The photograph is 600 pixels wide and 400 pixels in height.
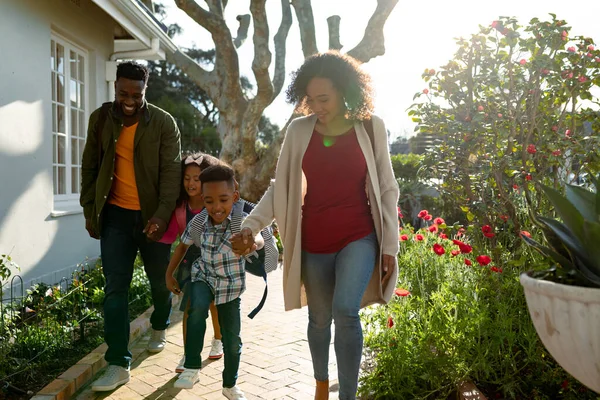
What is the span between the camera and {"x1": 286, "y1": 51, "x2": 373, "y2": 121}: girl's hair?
354 centimetres

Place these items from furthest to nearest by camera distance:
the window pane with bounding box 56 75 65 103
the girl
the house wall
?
the window pane with bounding box 56 75 65 103
the house wall
the girl

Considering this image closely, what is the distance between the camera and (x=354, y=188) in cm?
348

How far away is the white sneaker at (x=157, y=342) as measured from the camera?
5.04m

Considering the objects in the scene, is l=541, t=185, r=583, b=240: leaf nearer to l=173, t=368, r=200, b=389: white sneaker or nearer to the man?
l=173, t=368, r=200, b=389: white sneaker

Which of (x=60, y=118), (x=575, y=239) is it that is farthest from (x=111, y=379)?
(x=60, y=118)

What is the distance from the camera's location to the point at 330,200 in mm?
3475

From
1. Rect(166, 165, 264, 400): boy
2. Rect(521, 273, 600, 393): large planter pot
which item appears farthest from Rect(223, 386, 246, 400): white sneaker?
Rect(521, 273, 600, 393): large planter pot

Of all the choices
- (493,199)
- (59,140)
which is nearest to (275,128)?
(59,140)

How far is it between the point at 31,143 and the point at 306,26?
8.87 metres

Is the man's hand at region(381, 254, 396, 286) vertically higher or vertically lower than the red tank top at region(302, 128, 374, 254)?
lower

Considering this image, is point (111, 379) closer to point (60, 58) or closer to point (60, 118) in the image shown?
point (60, 118)

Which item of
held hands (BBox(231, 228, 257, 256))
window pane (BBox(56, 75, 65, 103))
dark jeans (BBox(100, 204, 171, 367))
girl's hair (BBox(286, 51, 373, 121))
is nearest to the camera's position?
held hands (BBox(231, 228, 257, 256))

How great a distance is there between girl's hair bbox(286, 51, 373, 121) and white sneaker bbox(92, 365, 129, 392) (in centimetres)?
221

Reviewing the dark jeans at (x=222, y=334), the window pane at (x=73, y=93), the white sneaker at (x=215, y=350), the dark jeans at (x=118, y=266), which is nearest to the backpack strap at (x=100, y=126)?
the dark jeans at (x=118, y=266)
